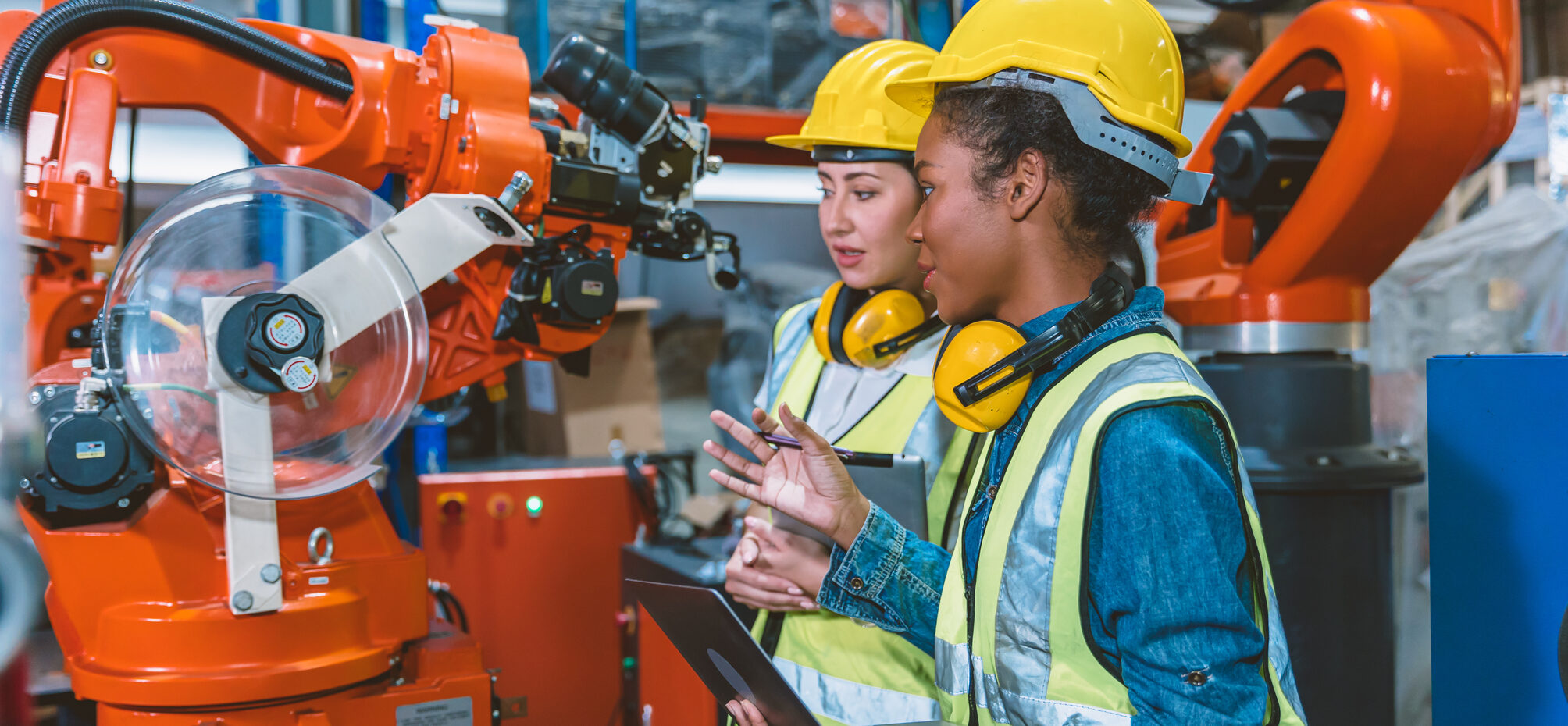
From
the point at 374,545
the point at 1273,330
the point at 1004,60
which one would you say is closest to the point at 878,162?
the point at 1004,60

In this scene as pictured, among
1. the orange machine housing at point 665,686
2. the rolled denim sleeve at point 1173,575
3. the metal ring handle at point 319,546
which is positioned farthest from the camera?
the orange machine housing at point 665,686

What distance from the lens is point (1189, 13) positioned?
3684mm

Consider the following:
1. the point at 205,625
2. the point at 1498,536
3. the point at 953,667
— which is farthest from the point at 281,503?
the point at 1498,536

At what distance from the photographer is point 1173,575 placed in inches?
34.8

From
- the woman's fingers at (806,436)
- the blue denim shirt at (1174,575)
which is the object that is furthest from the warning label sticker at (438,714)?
the blue denim shirt at (1174,575)

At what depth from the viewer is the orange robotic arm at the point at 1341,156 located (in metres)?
1.73

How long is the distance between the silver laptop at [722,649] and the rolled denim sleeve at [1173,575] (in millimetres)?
252

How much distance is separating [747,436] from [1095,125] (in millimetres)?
606

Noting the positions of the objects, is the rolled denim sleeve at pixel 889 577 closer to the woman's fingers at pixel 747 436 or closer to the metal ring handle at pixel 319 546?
the woman's fingers at pixel 747 436

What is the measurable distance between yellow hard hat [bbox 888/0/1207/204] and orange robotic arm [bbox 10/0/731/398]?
2.51 feet

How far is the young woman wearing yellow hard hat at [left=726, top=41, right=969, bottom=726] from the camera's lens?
153 centimetres

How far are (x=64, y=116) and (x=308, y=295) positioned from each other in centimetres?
38

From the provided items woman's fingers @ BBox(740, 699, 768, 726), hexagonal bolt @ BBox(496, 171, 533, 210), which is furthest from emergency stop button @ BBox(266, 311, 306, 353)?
woman's fingers @ BBox(740, 699, 768, 726)

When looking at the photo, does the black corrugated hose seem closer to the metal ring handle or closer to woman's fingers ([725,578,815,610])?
the metal ring handle
